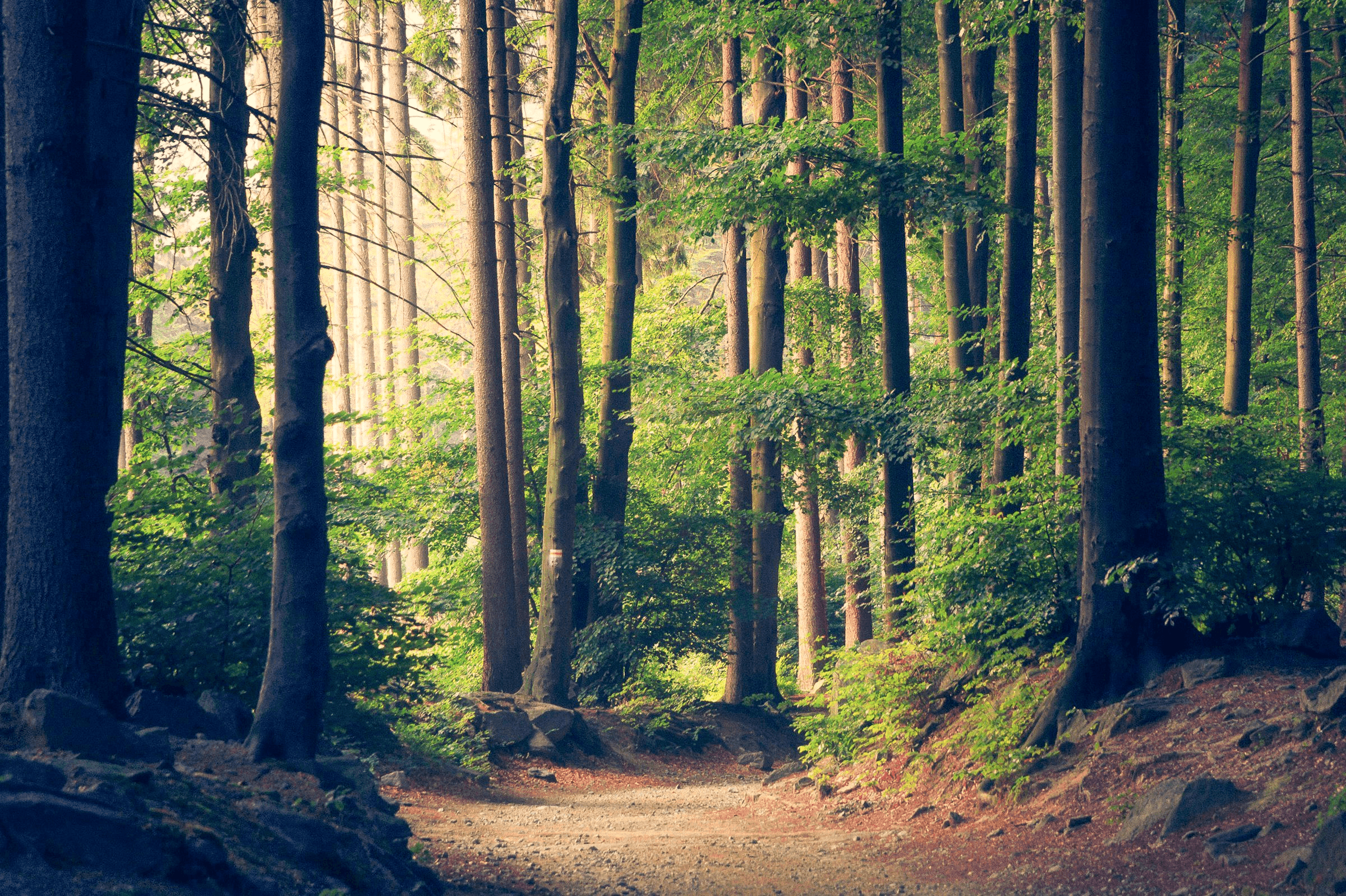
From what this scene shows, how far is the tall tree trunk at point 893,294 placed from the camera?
11984 mm

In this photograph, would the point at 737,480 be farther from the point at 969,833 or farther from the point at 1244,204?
the point at 969,833

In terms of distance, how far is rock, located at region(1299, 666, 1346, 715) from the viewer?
19.9 feet

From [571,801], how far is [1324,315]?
51.1ft

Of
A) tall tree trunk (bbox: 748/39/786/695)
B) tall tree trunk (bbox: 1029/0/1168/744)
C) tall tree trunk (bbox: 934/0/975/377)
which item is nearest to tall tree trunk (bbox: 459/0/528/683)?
tall tree trunk (bbox: 748/39/786/695)

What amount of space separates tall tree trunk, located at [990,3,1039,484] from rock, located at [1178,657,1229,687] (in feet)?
12.5

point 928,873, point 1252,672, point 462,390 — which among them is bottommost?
point 928,873

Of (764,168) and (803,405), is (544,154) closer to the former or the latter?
(764,168)

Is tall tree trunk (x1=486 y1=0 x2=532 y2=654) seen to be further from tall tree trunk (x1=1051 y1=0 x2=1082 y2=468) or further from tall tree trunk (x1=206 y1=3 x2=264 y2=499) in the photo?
tall tree trunk (x1=1051 y1=0 x2=1082 y2=468)

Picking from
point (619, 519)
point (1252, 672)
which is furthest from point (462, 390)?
Answer: point (1252, 672)

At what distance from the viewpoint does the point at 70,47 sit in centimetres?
557

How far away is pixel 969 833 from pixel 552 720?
24.2 ft

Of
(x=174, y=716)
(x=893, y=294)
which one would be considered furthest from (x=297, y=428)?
(x=893, y=294)

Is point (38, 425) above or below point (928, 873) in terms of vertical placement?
above

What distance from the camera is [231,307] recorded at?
1117cm
